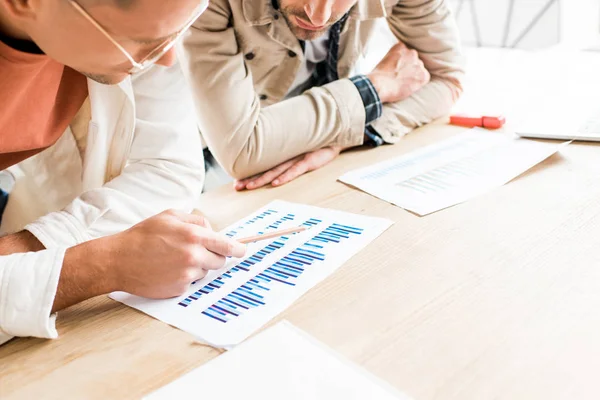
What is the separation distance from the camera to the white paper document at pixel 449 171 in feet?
3.19

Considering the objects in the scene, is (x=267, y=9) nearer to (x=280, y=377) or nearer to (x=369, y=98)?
(x=369, y=98)

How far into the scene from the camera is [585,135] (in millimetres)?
1148

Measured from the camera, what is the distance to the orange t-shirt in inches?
31.1

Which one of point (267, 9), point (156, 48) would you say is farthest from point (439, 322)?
point (267, 9)

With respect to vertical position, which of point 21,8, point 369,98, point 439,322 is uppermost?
point 21,8

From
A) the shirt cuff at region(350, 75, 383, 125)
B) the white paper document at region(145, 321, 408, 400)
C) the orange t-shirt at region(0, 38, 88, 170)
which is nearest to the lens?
the white paper document at region(145, 321, 408, 400)

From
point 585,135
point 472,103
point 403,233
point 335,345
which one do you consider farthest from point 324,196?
point 472,103

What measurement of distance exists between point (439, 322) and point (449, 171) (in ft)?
1.62

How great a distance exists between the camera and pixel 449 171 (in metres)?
1.07

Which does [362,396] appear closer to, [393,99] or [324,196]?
[324,196]

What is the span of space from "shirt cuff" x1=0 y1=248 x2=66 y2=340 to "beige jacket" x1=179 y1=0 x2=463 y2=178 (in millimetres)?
542

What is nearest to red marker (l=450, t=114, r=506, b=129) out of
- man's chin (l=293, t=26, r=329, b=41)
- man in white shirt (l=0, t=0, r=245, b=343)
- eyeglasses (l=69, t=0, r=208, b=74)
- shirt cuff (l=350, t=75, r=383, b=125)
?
shirt cuff (l=350, t=75, r=383, b=125)

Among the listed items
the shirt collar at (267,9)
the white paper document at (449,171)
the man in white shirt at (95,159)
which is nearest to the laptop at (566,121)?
the white paper document at (449,171)

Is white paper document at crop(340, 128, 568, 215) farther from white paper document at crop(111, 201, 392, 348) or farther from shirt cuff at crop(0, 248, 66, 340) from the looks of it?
shirt cuff at crop(0, 248, 66, 340)
